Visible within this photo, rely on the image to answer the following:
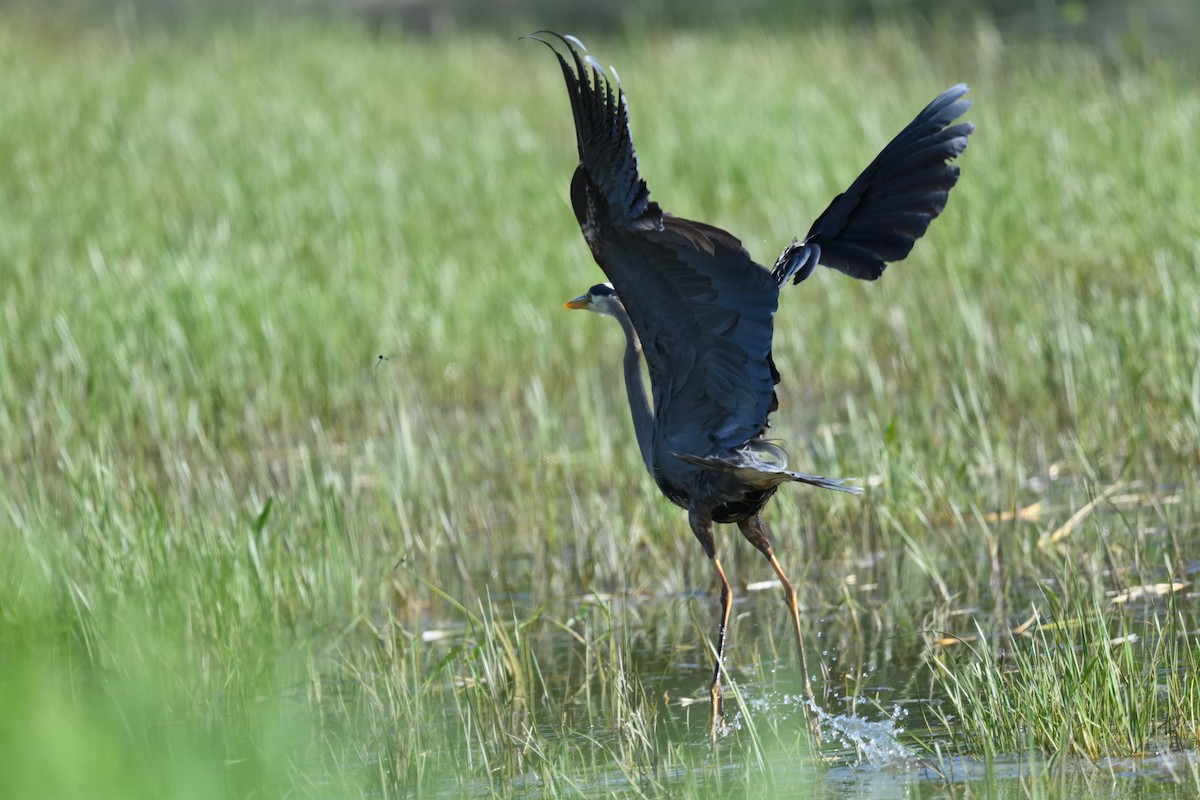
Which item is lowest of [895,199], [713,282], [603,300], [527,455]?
[527,455]

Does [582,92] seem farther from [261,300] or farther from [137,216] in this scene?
[137,216]

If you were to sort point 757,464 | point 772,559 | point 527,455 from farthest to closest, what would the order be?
point 527,455 → point 772,559 → point 757,464

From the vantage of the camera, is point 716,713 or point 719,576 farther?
point 719,576

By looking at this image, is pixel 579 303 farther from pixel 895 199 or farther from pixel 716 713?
pixel 716 713

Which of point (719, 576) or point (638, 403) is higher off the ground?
point (638, 403)

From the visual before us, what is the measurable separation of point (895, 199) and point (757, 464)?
84 cm

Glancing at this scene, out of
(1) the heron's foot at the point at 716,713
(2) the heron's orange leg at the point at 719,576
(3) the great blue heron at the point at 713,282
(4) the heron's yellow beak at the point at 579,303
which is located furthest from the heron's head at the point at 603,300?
(1) the heron's foot at the point at 716,713

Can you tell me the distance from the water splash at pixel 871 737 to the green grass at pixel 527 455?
0.29ft

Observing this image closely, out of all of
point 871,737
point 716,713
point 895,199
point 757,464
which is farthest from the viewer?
point 895,199

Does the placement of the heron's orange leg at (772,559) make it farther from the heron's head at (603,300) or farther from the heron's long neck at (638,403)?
the heron's head at (603,300)

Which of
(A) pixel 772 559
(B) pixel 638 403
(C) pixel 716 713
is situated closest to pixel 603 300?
(B) pixel 638 403

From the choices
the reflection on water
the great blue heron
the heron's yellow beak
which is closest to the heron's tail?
the great blue heron

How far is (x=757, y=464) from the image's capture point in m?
4.26

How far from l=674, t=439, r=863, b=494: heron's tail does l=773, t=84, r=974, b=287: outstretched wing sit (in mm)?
471
